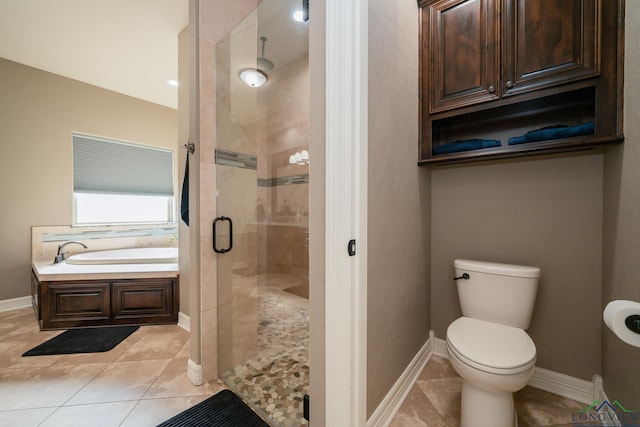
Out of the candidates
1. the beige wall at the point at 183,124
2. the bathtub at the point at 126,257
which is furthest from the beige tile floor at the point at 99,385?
the bathtub at the point at 126,257

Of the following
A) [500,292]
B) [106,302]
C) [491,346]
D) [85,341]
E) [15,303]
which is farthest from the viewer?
[15,303]

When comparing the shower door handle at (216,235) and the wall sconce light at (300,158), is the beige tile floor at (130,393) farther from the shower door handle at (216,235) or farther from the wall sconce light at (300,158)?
the wall sconce light at (300,158)

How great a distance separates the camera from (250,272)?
1776 millimetres

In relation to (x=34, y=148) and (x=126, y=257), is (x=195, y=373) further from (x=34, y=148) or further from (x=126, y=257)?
(x=34, y=148)

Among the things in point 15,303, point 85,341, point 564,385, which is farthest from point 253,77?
point 15,303

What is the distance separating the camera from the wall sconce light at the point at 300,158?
176 cm

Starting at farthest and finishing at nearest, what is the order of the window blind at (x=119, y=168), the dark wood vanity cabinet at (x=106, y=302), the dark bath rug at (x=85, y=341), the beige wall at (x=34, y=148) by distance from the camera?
the window blind at (x=119, y=168)
the beige wall at (x=34, y=148)
the dark wood vanity cabinet at (x=106, y=302)
the dark bath rug at (x=85, y=341)

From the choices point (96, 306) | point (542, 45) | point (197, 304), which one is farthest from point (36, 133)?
point (542, 45)

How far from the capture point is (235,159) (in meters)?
1.71

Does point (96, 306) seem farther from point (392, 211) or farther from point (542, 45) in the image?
point (542, 45)

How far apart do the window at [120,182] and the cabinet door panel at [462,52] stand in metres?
3.99

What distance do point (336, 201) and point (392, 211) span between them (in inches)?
19.5

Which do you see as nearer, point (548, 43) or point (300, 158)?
point (548, 43)

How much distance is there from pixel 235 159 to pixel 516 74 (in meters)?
1.75
